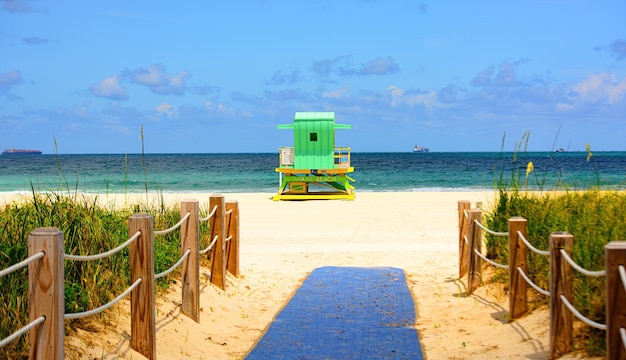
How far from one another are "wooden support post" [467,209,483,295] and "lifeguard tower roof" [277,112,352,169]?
15.6m

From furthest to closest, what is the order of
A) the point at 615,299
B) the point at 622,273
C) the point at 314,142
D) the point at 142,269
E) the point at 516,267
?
1. the point at 314,142
2. the point at 516,267
3. the point at 142,269
4. the point at 615,299
5. the point at 622,273

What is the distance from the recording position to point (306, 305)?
7.61 m

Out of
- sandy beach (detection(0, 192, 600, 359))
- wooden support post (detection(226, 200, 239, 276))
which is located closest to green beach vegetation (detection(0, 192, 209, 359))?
sandy beach (detection(0, 192, 600, 359))

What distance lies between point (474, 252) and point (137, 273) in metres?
4.34

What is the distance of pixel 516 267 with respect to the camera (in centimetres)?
650

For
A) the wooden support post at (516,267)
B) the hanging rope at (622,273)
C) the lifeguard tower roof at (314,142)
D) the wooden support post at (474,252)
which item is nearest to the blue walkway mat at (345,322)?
the wooden support post at (474,252)

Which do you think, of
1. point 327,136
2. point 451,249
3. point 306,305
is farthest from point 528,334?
point 327,136

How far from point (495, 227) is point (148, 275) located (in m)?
4.85

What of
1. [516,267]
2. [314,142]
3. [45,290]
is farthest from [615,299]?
[314,142]

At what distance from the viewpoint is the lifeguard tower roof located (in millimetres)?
23641

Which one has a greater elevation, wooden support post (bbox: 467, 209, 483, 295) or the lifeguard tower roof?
the lifeguard tower roof

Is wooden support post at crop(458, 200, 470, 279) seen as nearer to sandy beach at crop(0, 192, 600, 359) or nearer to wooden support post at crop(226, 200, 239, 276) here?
sandy beach at crop(0, 192, 600, 359)

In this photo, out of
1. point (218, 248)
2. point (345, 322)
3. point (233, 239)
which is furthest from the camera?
point (233, 239)

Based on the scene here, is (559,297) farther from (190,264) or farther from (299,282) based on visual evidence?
(299,282)
